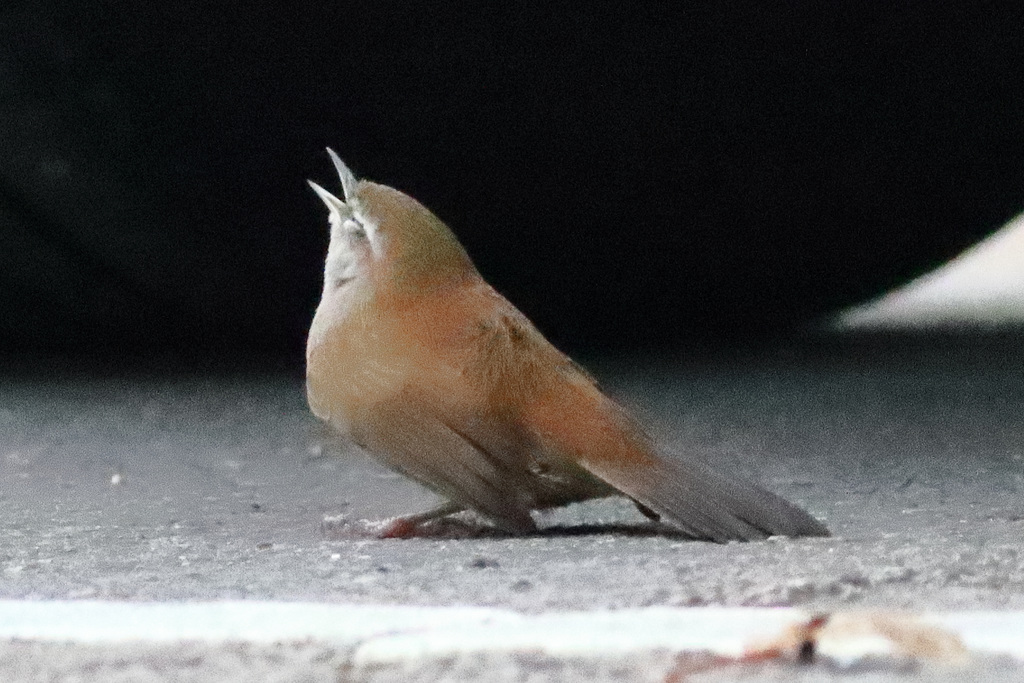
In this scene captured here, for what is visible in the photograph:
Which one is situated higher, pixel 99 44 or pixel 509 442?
pixel 99 44

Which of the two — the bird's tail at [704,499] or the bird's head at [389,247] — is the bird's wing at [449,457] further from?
the bird's head at [389,247]

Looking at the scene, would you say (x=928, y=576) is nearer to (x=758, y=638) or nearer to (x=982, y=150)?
(x=758, y=638)

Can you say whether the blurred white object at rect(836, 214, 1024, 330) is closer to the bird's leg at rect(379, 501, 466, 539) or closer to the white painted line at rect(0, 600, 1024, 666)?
the bird's leg at rect(379, 501, 466, 539)

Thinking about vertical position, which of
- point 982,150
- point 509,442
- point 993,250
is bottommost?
point 509,442

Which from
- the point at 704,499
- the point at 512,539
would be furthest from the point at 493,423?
the point at 704,499

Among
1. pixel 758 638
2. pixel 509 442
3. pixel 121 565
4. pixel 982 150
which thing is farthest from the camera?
pixel 982 150

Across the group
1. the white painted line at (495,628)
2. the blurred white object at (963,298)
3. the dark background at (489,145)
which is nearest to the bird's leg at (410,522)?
the white painted line at (495,628)

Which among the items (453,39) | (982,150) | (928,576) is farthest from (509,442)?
(982,150)
